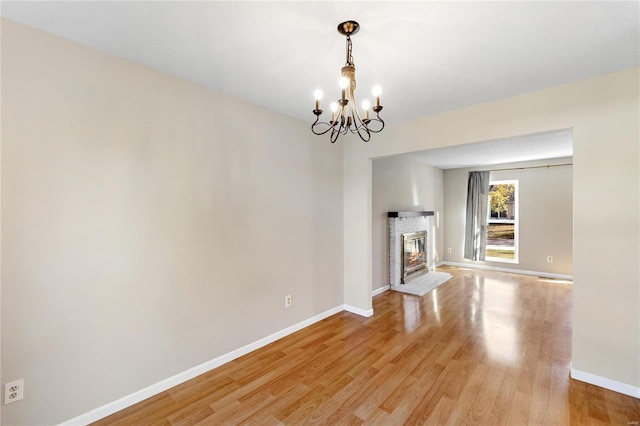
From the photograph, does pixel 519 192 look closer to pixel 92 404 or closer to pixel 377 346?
pixel 377 346

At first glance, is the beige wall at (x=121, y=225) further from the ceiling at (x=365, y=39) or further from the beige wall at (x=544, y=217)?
the beige wall at (x=544, y=217)

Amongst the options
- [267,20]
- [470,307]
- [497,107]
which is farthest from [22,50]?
[470,307]

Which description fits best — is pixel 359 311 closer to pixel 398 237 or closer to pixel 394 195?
pixel 398 237

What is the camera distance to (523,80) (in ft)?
7.48

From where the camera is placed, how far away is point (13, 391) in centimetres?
157

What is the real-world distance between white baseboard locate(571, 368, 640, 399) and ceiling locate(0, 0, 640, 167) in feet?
8.09

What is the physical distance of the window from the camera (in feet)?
19.9

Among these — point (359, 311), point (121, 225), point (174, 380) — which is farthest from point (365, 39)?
point (359, 311)

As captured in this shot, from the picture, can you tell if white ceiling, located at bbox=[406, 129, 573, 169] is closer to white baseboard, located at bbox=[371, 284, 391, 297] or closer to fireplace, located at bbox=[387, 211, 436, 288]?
fireplace, located at bbox=[387, 211, 436, 288]

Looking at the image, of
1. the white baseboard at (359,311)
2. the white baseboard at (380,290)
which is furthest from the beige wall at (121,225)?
the white baseboard at (380,290)

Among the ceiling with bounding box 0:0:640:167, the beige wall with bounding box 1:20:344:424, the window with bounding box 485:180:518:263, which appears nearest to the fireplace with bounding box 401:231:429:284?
the window with bounding box 485:180:518:263

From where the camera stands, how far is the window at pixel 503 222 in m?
6.07

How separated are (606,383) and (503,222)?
4708 mm

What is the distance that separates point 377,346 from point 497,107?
2720 millimetres
